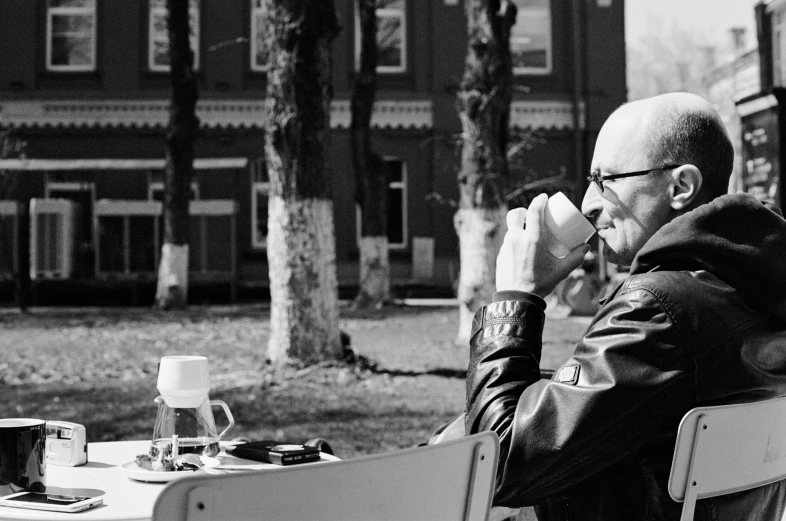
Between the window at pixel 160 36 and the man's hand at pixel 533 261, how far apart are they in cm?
2414

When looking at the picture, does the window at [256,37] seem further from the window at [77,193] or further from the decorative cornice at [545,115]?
the decorative cornice at [545,115]

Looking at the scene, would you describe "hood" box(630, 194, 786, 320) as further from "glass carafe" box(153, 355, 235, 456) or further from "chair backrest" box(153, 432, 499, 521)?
"glass carafe" box(153, 355, 235, 456)

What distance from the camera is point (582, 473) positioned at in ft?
6.19

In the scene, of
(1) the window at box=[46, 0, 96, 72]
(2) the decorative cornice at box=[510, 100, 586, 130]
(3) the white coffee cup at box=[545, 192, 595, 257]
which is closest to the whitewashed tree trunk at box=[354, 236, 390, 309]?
(2) the decorative cornice at box=[510, 100, 586, 130]

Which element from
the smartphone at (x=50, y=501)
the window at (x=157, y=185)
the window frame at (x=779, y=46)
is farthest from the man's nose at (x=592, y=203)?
the window at (x=157, y=185)

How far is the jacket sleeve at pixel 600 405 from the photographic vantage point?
1.85 meters

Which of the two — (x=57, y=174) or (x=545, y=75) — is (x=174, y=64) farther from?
(x=545, y=75)

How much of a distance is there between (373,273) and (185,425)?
15.8 meters

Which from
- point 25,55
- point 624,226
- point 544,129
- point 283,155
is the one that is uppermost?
point 25,55

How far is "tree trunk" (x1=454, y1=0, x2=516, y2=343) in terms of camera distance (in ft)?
37.2

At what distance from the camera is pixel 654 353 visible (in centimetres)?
186

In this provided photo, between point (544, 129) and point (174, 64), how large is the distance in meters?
11.2

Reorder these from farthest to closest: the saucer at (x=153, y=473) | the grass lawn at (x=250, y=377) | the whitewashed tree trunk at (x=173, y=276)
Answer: the whitewashed tree trunk at (x=173, y=276)
the grass lawn at (x=250, y=377)
the saucer at (x=153, y=473)

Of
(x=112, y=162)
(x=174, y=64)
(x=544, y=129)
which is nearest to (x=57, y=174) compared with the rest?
(x=112, y=162)
